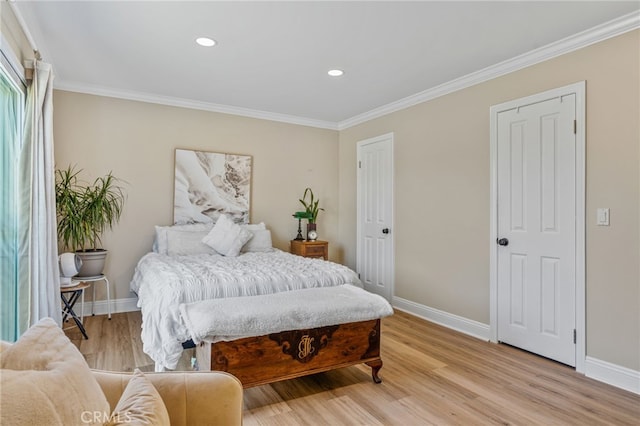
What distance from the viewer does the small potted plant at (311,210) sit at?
16.9ft

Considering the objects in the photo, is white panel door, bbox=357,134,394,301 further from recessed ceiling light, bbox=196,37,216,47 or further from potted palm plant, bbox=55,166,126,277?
potted palm plant, bbox=55,166,126,277

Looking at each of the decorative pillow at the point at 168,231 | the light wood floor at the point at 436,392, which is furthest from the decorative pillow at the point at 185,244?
the light wood floor at the point at 436,392

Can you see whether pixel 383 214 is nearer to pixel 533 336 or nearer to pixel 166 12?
pixel 533 336

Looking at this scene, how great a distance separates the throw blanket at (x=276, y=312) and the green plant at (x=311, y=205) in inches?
100

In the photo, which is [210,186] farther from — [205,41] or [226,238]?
[205,41]

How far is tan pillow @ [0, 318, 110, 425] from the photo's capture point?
674 mm

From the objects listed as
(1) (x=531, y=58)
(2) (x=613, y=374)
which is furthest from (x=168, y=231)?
(2) (x=613, y=374)

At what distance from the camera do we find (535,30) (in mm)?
2664

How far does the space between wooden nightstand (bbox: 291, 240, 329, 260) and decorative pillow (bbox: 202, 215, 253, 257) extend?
90cm

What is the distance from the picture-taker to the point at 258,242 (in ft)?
14.6

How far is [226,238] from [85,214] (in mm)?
1418

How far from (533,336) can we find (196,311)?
2725mm

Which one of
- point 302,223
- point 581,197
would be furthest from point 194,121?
point 581,197

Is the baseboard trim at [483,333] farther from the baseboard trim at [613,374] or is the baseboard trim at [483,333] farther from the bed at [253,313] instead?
the bed at [253,313]
